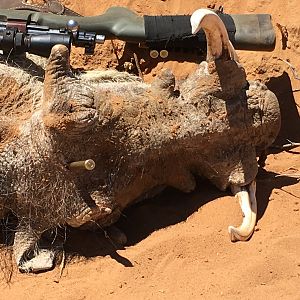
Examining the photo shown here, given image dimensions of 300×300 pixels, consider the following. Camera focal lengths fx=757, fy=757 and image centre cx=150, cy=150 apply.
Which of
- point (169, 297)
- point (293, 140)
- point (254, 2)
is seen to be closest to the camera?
point (169, 297)

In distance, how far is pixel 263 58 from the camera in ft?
19.8

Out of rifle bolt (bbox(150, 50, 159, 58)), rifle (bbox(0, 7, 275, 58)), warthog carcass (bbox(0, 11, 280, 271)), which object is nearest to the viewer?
warthog carcass (bbox(0, 11, 280, 271))

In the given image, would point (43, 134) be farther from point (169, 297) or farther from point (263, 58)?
point (263, 58)

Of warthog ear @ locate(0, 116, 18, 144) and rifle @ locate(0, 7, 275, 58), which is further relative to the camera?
rifle @ locate(0, 7, 275, 58)

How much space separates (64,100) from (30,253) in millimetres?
1103

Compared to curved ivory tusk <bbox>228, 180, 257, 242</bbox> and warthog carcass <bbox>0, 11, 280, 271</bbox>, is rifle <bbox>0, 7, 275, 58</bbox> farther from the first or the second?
curved ivory tusk <bbox>228, 180, 257, 242</bbox>

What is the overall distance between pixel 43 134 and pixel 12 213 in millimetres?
665

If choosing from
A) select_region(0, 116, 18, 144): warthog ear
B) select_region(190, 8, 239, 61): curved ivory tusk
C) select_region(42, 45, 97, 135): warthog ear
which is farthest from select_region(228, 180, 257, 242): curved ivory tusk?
select_region(0, 116, 18, 144): warthog ear

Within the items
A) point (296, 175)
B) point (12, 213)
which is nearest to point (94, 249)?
point (12, 213)

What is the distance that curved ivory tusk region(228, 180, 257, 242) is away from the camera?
4.70m

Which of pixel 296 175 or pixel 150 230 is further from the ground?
pixel 296 175

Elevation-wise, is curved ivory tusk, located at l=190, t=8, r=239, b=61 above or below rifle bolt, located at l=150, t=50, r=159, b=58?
above

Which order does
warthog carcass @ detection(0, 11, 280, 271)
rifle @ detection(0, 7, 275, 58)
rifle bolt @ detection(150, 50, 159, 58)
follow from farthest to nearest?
rifle bolt @ detection(150, 50, 159, 58), rifle @ detection(0, 7, 275, 58), warthog carcass @ detection(0, 11, 280, 271)

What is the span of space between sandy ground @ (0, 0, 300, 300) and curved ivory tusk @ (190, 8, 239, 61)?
0.98 metres
